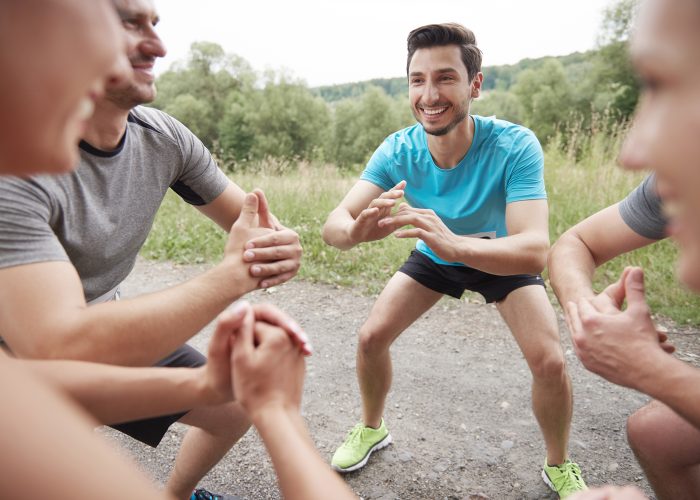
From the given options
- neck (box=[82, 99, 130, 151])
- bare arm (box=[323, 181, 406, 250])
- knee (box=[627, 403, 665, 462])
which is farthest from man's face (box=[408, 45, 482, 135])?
knee (box=[627, 403, 665, 462])

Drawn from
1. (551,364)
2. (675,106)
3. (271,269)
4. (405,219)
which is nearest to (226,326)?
(271,269)

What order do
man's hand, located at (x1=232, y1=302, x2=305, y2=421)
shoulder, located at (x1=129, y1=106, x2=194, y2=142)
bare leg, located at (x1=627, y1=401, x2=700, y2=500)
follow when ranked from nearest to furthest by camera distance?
man's hand, located at (x1=232, y1=302, x2=305, y2=421), bare leg, located at (x1=627, y1=401, x2=700, y2=500), shoulder, located at (x1=129, y1=106, x2=194, y2=142)

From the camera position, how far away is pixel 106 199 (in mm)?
2219

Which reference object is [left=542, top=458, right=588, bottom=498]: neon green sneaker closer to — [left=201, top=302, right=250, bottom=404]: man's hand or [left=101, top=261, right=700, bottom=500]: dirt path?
[left=101, top=261, right=700, bottom=500]: dirt path

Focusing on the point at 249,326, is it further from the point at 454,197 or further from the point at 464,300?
the point at 464,300

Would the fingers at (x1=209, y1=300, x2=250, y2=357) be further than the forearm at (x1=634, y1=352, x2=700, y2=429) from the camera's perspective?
No

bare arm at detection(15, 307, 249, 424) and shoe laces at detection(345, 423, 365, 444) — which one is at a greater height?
bare arm at detection(15, 307, 249, 424)

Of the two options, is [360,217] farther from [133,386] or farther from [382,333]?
[133,386]

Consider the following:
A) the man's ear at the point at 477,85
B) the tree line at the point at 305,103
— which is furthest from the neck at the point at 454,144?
the tree line at the point at 305,103

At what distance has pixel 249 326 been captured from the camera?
141 centimetres

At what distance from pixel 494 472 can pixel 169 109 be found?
1506 inches

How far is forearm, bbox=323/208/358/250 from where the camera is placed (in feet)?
9.75

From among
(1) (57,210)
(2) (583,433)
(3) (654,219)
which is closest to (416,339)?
(2) (583,433)

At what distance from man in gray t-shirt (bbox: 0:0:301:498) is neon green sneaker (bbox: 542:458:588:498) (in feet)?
5.36
